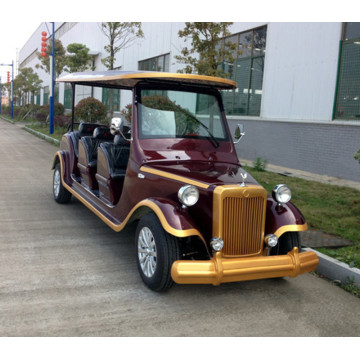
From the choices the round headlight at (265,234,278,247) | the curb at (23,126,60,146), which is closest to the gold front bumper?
the round headlight at (265,234,278,247)

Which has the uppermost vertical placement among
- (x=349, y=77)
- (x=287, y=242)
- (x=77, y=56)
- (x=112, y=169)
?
(x=77, y=56)

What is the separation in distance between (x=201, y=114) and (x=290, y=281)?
2196 mm

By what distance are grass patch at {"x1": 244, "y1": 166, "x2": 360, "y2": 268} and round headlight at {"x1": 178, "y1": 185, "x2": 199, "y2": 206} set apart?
1.93 m

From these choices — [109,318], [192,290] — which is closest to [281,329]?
[192,290]

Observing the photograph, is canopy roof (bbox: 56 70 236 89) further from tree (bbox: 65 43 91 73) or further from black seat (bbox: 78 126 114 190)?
tree (bbox: 65 43 91 73)

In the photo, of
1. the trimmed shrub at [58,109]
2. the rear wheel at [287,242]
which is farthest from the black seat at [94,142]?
the trimmed shrub at [58,109]

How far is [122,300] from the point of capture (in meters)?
3.67

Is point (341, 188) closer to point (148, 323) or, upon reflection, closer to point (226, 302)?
point (226, 302)

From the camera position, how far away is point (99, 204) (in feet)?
17.7

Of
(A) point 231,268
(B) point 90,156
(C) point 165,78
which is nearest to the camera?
(A) point 231,268

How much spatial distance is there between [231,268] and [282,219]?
2.80ft

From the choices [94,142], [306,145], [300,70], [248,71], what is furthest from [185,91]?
[248,71]

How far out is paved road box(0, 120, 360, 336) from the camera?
128 inches

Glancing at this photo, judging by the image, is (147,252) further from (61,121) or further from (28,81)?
(28,81)
